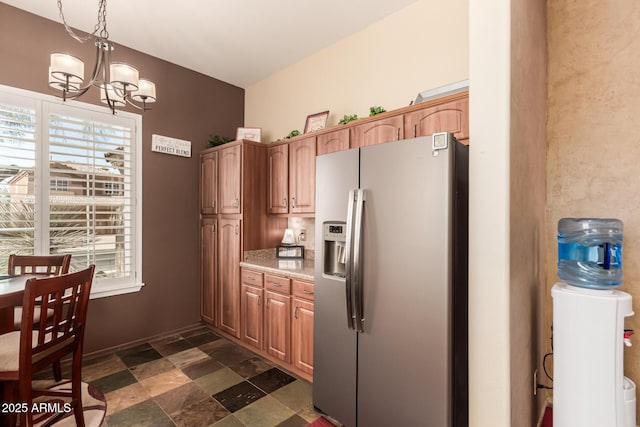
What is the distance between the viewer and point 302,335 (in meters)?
2.58

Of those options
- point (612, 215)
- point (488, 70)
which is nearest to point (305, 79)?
point (488, 70)

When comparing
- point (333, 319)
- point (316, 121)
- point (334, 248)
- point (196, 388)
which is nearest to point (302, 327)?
point (333, 319)

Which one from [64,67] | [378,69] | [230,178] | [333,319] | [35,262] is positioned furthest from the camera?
[230,178]

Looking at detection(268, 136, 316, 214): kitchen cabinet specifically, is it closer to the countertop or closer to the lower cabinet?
the countertop

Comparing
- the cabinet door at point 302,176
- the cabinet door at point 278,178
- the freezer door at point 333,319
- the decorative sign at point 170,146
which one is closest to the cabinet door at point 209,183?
the decorative sign at point 170,146

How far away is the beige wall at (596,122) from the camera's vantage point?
1.96m

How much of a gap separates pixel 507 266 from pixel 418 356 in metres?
0.65

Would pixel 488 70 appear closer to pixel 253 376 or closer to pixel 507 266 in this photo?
pixel 507 266

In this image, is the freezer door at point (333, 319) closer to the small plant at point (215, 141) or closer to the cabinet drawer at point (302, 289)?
the cabinet drawer at point (302, 289)

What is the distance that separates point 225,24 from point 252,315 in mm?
2841

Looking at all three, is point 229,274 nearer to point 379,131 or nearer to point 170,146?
point 170,146

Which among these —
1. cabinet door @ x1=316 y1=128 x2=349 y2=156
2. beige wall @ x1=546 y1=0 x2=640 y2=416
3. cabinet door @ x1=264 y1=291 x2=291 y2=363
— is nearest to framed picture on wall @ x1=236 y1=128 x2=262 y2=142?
cabinet door @ x1=316 y1=128 x2=349 y2=156

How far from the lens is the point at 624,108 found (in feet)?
6.47

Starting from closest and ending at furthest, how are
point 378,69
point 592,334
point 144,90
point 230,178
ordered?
point 592,334, point 144,90, point 378,69, point 230,178
